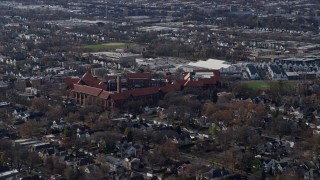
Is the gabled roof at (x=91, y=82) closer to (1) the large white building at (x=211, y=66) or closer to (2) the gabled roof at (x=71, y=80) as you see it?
(2) the gabled roof at (x=71, y=80)

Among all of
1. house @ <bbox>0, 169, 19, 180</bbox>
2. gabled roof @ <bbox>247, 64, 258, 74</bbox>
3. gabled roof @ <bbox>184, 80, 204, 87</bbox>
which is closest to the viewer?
house @ <bbox>0, 169, 19, 180</bbox>

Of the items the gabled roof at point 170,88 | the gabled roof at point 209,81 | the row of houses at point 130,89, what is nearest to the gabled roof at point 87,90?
the row of houses at point 130,89

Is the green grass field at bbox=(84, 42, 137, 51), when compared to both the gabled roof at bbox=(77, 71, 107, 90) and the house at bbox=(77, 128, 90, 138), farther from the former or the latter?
the house at bbox=(77, 128, 90, 138)

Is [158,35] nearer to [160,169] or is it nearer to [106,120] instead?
[106,120]

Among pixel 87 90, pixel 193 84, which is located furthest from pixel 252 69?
pixel 87 90

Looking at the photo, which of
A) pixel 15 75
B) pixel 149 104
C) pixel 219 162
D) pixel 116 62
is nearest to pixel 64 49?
pixel 116 62

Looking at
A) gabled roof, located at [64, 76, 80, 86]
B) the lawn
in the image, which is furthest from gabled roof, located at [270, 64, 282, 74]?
gabled roof, located at [64, 76, 80, 86]
